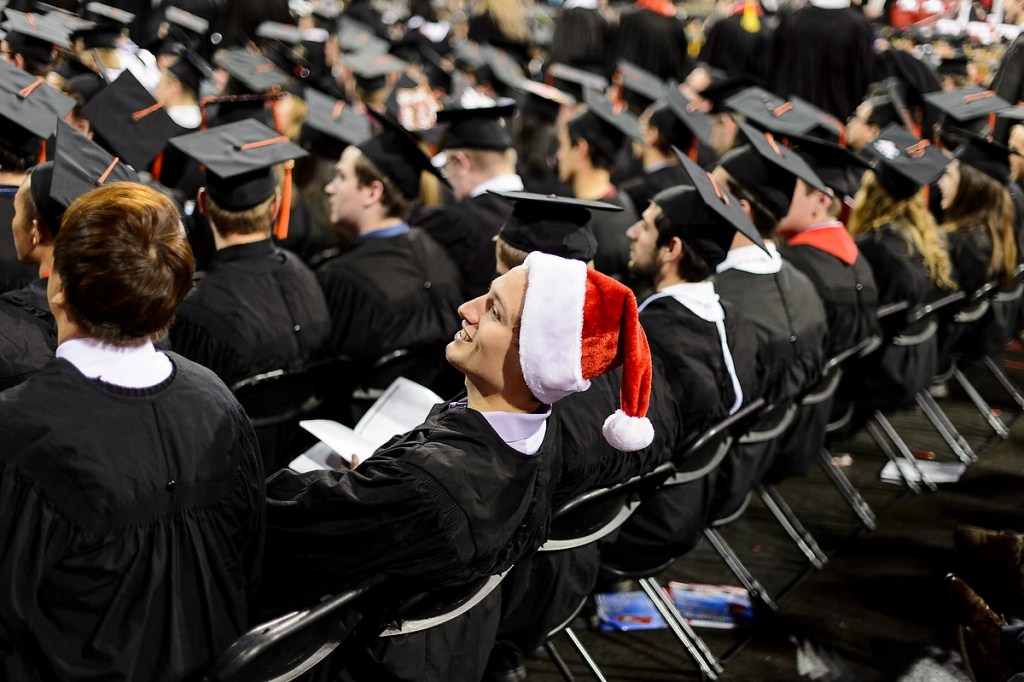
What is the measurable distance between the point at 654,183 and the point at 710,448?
348cm

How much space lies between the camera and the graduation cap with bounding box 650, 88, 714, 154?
6555mm

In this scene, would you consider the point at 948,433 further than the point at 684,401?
Yes

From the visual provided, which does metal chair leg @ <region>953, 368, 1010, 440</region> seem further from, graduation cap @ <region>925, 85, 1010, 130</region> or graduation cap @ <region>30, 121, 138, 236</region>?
graduation cap @ <region>30, 121, 138, 236</region>

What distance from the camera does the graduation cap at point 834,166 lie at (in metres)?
4.81

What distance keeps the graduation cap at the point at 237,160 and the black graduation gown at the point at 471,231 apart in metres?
1.30

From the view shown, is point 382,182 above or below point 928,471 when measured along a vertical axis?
above

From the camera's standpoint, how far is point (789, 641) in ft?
12.2

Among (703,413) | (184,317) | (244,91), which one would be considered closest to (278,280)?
(184,317)

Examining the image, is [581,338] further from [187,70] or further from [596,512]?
[187,70]

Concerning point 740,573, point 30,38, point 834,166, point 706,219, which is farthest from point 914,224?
point 30,38

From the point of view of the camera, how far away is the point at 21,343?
2574 millimetres

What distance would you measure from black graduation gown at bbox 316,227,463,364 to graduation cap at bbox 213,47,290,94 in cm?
256

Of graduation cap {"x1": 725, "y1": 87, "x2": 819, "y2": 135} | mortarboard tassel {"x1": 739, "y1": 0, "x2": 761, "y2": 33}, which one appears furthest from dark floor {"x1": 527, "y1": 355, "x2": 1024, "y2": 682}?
mortarboard tassel {"x1": 739, "y1": 0, "x2": 761, "y2": 33}

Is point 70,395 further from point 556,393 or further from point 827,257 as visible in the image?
point 827,257
